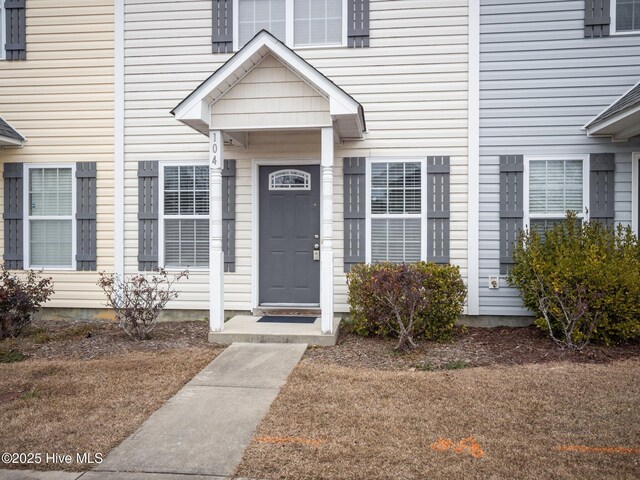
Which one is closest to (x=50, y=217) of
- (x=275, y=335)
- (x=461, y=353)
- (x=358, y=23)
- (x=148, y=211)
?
(x=148, y=211)

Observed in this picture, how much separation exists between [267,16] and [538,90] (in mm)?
4140

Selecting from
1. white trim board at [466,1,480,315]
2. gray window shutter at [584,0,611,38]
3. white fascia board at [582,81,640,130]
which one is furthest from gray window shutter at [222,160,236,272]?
gray window shutter at [584,0,611,38]

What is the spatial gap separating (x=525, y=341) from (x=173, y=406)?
4.45m

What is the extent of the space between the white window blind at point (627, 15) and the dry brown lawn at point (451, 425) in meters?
4.78

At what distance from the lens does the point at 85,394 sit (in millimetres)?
4613

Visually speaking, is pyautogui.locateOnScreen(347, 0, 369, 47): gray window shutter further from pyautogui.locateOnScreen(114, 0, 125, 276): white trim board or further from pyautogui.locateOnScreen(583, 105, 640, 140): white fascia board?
pyautogui.locateOnScreen(114, 0, 125, 276): white trim board

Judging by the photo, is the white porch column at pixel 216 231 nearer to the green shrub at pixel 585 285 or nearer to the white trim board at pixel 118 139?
the white trim board at pixel 118 139

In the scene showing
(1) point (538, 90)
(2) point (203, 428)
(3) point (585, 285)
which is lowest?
(2) point (203, 428)

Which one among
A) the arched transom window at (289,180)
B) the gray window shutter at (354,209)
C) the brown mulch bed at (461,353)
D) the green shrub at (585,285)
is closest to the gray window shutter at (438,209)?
the gray window shutter at (354,209)

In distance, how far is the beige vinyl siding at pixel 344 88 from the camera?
7430 mm

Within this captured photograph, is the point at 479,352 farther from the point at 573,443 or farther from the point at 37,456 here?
the point at 37,456

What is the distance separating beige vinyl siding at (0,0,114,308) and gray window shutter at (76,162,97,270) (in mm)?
86

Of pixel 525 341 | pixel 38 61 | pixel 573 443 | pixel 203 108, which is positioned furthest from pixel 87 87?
pixel 573 443

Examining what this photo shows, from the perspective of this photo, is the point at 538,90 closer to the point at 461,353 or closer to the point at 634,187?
the point at 634,187
